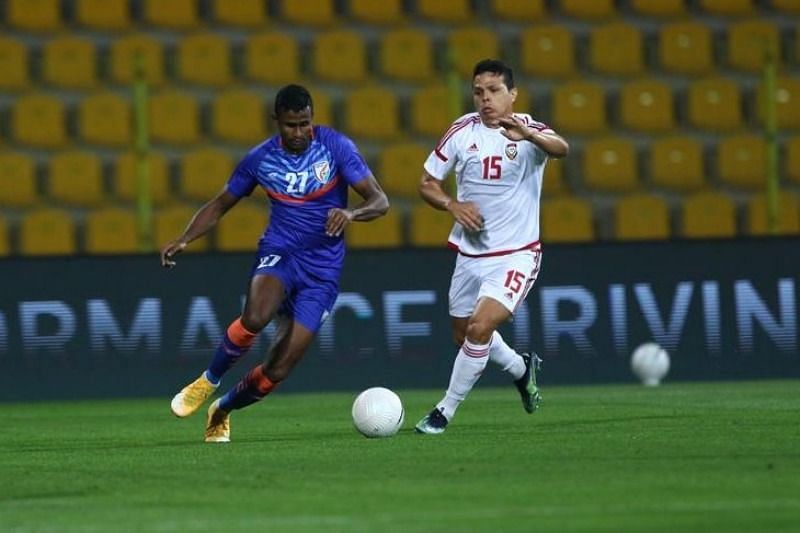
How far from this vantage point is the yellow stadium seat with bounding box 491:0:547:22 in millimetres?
19703

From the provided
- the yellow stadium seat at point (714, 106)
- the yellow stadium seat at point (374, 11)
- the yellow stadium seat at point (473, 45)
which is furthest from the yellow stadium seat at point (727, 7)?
the yellow stadium seat at point (374, 11)

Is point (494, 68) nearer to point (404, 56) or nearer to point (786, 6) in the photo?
point (404, 56)

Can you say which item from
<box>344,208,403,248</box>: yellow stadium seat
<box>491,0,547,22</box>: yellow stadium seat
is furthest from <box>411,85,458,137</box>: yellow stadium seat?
<box>491,0,547,22</box>: yellow stadium seat

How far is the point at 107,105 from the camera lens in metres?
17.8

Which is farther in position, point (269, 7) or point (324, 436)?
point (269, 7)

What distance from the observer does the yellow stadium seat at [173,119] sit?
59.1ft

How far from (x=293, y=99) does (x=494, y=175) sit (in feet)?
4.75

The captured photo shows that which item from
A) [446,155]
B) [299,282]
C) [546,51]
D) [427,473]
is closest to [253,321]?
[299,282]

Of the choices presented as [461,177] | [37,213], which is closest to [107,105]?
[37,213]

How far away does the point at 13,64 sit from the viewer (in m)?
18.3

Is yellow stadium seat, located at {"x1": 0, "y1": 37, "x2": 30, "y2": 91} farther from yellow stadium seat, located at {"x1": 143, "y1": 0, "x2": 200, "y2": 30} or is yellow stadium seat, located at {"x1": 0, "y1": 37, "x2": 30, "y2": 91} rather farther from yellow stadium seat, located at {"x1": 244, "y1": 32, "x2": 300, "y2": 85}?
yellow stadium seat, located at {"x1": 244, "y1": 32, "x2": 300, "y2": 85}

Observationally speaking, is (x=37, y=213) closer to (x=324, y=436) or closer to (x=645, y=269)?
(x=645, y=269)

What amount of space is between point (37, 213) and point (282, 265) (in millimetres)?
7162

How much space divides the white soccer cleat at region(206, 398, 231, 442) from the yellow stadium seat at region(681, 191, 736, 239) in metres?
8.73
